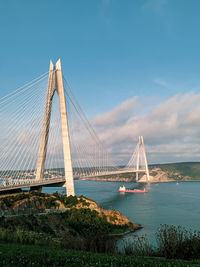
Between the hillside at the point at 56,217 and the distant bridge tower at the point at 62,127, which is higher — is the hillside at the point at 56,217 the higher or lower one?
the lower one

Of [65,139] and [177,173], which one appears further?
[177,173]

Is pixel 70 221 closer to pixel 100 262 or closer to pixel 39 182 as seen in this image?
pixel 39 182

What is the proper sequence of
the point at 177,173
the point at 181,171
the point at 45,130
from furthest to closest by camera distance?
the point at 181,171, the point at 177,173, the point at 45,130

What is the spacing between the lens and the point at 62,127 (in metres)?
32.7

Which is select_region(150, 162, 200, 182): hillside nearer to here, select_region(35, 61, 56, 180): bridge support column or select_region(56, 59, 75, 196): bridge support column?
select_region(56, 59, 75, 196): bridge support column

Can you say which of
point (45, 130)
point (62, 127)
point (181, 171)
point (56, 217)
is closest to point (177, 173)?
point (181, 171)

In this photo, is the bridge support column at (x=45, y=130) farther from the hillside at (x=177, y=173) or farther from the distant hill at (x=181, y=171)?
the distant hill at (x=181, y=171)

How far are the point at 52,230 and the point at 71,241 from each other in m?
14.5

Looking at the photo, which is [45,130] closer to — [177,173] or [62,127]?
[62,127]

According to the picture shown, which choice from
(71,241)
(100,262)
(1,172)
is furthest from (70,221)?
(100,262)

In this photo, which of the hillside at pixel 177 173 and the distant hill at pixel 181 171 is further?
the distant hill at pixel 181 171

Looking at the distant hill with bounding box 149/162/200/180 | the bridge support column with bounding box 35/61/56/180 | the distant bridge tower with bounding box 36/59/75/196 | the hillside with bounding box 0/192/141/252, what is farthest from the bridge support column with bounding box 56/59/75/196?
the distant hill with bounding box 149/162/200/180

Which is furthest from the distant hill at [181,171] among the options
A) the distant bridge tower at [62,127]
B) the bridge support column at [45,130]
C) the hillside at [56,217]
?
the bridge support column at [45,130]

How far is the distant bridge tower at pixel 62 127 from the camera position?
31578 millimetres
